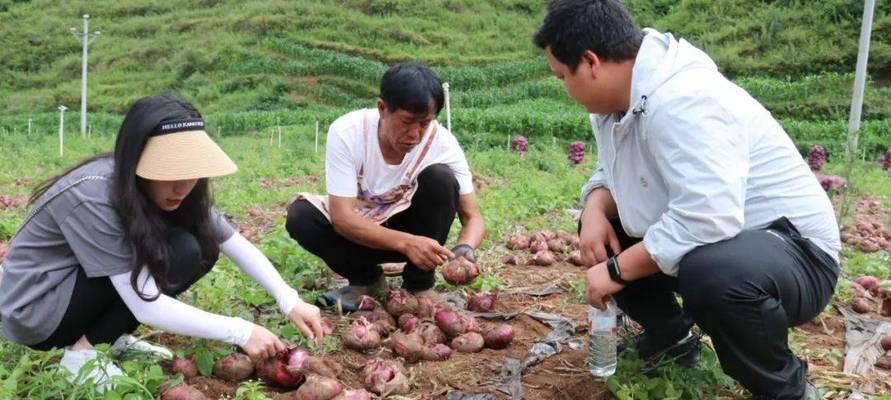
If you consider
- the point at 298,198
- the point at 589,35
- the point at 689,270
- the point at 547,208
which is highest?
the point at 589,35

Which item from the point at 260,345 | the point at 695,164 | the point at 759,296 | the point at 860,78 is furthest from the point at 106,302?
the point at 860,78

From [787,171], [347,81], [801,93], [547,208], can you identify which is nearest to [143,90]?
[347,81]

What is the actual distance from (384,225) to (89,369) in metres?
1.58

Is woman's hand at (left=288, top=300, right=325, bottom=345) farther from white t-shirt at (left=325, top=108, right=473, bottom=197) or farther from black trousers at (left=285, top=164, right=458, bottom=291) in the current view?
black trousers at (left=285, top=164, right=458, bottom=291)

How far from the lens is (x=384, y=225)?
352 centimetres

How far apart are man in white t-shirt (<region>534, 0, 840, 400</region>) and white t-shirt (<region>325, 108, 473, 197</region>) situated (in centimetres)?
114

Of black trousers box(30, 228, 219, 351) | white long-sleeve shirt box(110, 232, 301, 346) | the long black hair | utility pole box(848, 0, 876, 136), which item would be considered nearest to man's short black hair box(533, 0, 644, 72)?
the long black hair

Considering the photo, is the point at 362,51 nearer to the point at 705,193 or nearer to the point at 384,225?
the point at 384,225

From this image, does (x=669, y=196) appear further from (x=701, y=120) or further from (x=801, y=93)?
(x=801, y=93)

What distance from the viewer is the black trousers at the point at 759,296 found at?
208 cm

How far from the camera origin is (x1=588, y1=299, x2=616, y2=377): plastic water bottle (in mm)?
2539

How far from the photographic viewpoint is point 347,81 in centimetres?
2667

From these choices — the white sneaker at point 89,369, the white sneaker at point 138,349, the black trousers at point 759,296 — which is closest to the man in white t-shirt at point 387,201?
the white sneaker at point 138,349

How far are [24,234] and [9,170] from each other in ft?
31.1
